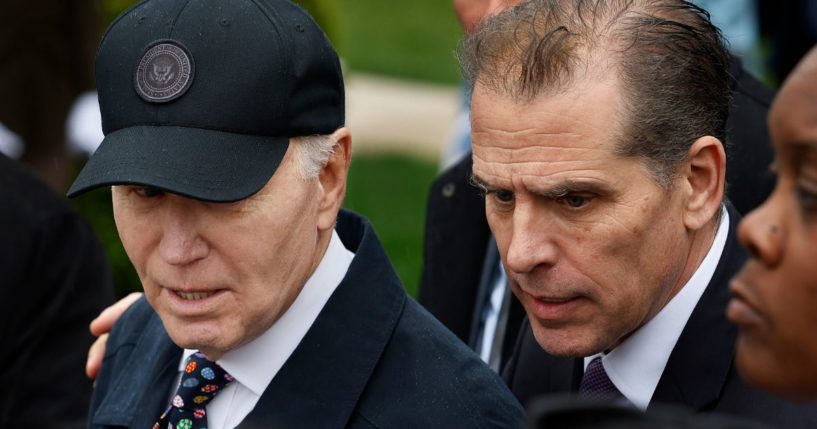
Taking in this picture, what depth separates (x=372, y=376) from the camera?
9.24 feet

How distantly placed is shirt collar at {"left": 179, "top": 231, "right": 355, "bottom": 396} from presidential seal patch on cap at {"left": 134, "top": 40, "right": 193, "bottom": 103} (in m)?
0.50

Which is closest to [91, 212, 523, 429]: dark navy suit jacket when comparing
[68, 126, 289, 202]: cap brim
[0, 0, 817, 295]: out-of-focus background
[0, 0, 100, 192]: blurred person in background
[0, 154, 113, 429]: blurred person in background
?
[68, 126, 289, 202]: cap brim

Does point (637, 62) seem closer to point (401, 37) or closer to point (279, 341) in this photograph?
point (279, 341)

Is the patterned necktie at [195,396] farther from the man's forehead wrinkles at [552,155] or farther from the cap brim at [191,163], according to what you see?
the man's forehead wrinkles at [552,155]

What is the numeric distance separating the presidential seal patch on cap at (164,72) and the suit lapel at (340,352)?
21.4 inches

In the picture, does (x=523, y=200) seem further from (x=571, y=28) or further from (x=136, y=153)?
(x=136, y=153)

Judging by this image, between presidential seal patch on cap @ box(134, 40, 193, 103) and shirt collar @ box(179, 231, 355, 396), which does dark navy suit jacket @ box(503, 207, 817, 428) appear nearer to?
shirt collar @ box(179, 231, 355, 396)

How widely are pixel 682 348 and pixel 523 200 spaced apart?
1.52 feet

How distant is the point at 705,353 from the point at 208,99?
114 cm

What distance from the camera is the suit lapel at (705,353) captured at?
278cm

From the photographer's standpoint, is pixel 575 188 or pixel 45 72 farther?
pixel 45 72

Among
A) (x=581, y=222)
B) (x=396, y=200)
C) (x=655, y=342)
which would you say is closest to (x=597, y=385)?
(x=655, y=342)

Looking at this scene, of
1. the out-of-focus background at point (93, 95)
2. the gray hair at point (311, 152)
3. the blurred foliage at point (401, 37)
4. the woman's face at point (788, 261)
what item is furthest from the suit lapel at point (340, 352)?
the blurred foliage at point (401, 37)

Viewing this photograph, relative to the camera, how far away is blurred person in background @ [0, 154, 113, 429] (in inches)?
162
